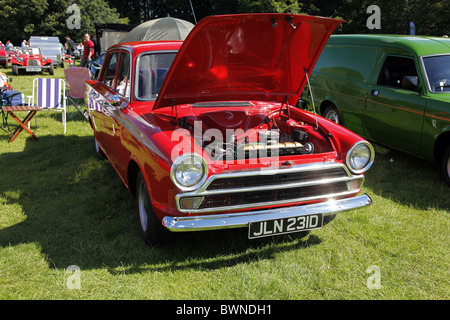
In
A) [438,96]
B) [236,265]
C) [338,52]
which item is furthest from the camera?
[338,52]

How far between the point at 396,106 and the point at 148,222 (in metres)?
3.84

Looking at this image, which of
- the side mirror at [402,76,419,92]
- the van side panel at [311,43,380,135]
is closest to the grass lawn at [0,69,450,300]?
the side mirror at [402,76,419,92]

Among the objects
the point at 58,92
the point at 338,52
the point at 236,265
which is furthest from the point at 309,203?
the point at 58,92

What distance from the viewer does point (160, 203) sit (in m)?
2.81

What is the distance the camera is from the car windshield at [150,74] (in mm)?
3781

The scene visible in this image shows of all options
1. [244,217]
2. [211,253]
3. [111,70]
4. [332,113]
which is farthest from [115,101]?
[332,113]

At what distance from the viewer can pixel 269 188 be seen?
9.24ft

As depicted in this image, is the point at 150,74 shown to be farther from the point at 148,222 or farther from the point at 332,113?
the point at 332,113

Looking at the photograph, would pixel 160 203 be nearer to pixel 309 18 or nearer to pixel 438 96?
pixel 309 18

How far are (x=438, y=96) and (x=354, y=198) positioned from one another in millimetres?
2528

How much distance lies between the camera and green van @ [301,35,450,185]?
15.9ft

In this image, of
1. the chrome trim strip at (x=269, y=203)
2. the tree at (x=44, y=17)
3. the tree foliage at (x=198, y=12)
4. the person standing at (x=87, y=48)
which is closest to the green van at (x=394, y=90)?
the chrome trim strip at (x=269, y=203)

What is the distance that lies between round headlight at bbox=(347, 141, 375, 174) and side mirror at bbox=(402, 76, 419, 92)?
7.91ft

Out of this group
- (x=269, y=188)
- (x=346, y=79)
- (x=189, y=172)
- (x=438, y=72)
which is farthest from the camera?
(x=346, y=79)
